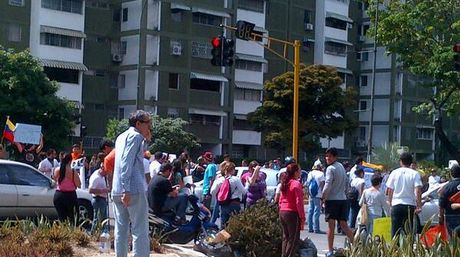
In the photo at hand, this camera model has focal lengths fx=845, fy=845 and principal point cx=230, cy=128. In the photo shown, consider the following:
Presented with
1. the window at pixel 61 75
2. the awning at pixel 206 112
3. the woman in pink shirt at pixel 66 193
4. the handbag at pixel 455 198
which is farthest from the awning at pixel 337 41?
the handbag at pixel 455 198

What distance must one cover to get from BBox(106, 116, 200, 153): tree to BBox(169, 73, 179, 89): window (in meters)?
5.64

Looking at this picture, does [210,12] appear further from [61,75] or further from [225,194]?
[225,194]

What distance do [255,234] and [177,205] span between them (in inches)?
85.9

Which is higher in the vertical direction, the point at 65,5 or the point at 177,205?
the point at 65,5

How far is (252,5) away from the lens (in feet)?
198

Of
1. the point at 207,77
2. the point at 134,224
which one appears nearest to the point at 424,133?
the point at 207,77

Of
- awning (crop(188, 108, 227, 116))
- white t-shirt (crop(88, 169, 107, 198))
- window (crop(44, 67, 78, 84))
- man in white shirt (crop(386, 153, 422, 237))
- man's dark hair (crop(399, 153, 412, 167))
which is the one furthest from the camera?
awning (crop(188, 108, 227, 116))

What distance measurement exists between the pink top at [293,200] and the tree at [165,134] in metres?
33.3

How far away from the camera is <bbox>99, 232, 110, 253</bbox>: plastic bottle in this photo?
1236 centimetres

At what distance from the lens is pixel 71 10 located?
51.8m

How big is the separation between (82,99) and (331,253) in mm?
41659

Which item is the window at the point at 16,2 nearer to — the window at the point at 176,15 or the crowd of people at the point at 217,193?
the window at the point at 176,15

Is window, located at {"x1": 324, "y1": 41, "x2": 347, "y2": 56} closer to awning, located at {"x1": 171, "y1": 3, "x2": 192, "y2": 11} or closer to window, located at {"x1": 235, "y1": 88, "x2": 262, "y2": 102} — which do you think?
window, located at {"x1": 235, "y1": 88, "x2": 262, "y2": 102}

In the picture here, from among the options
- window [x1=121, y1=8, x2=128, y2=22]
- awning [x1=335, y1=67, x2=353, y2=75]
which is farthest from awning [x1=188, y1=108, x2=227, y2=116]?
awning [x1=335, y1=67, x2=353, y2=75]
